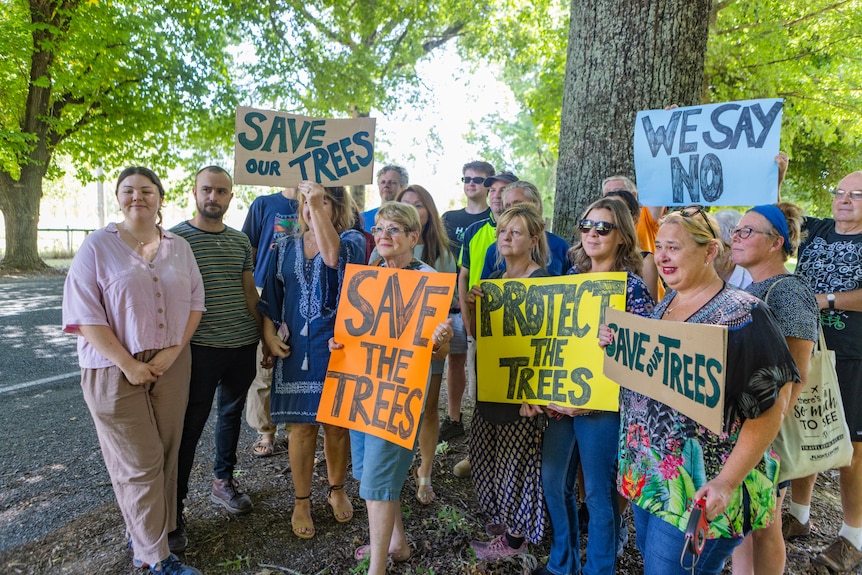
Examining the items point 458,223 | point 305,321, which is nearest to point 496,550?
point 305,321

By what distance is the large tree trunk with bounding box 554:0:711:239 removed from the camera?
3.96m

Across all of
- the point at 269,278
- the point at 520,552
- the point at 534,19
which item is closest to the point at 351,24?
the point at 534,19

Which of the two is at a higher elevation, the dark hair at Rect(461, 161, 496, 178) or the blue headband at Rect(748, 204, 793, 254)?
the dark hair at Rect(461, 161, 496, 178)

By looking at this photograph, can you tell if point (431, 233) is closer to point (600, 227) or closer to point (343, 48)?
point (600, 227)

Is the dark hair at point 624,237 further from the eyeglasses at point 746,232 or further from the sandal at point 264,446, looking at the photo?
the sandal at point 264,446

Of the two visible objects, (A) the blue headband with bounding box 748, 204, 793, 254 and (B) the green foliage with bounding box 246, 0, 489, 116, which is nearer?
(A) the blue headband with bounding box 748, 204, 793, 254

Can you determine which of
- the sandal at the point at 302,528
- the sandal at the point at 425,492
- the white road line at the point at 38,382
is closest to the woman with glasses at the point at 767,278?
the sandal at the point at 425,492

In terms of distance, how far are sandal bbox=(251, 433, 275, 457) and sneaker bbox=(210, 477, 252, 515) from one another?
75 centimetres

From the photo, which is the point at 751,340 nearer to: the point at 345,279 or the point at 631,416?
the point at 631,416

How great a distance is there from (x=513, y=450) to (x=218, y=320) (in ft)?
6.23

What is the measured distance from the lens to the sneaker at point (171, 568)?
106 inches

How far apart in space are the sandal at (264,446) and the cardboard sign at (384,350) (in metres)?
1.69

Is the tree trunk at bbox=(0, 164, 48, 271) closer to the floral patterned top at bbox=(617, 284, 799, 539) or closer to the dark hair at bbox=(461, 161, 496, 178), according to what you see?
the dark hair at bbox=(461, 161, 496, 178)

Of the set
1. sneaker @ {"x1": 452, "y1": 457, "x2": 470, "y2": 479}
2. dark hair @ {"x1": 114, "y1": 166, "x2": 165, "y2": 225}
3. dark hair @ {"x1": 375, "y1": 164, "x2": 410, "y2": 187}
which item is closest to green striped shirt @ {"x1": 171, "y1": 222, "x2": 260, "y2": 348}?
dark hair @ {"x1": 114, "y1": 166, "x2": 165, "y2": 225}
